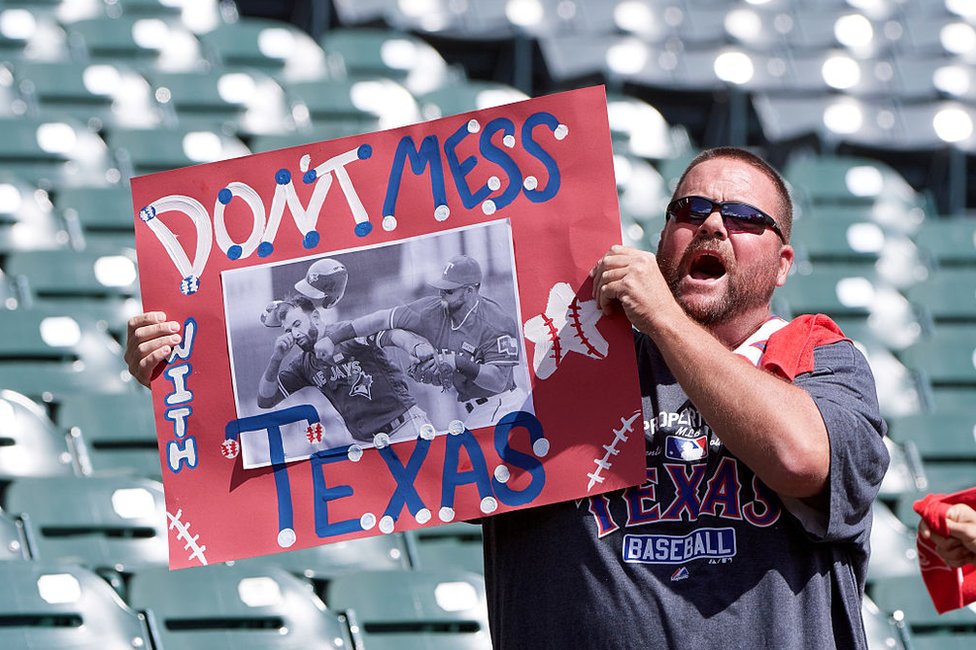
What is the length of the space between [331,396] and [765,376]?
0.58 meters

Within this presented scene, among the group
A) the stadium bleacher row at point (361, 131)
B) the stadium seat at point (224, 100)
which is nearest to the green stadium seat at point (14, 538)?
the stadium bleacher row at point (361, 131)

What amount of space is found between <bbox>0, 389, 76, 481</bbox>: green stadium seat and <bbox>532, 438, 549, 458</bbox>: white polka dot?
1867mm

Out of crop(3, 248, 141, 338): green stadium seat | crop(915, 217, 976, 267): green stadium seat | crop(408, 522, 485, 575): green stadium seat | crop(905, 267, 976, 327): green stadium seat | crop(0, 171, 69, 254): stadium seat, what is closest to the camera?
crop(408, 522, 485, 575): green stadium seat

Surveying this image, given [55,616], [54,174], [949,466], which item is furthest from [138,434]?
[949,466]

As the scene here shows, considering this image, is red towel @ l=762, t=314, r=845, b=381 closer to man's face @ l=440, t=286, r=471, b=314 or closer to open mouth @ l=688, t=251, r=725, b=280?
open mouth @ l=688, t=251, r=725, b=280

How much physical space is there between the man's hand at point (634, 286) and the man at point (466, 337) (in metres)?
0.16

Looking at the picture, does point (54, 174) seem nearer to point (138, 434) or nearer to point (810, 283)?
point (138, 434)

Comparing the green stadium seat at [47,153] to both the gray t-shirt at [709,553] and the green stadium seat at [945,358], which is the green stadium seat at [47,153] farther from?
the gray t-shirt at [709,553]

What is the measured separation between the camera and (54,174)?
480 cm

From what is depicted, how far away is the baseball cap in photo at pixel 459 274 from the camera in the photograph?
179 cm

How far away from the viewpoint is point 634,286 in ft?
5.38

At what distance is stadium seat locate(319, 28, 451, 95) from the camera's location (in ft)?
19.9

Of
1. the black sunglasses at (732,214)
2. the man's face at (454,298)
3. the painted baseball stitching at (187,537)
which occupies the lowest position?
the painted baseball stitching at (187,537)

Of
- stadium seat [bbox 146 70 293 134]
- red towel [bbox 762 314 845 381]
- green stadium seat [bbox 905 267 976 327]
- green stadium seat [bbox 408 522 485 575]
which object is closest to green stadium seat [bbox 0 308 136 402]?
green stadium seat [bbox 408 522 485 575]
